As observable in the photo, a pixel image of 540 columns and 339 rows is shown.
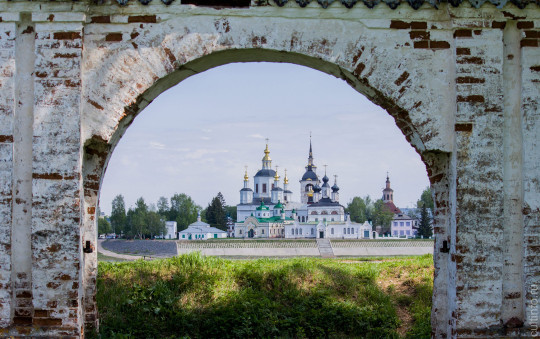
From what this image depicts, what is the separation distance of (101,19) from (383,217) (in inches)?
2643

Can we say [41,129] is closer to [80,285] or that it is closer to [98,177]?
[98,177]

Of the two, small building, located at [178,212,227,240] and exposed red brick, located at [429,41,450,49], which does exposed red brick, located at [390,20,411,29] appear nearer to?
exposed red brick, located at [429,41,450,49]

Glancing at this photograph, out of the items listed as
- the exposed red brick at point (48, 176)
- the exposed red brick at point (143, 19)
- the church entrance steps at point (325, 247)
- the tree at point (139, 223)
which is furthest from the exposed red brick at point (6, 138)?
the tree at point (139, 223)

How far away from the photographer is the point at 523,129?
4.56 meters

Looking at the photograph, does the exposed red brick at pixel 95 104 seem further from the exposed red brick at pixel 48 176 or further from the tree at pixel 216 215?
the tree at pixel 216 215

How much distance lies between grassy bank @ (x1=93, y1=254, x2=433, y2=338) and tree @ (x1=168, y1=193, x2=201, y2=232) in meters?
62.3

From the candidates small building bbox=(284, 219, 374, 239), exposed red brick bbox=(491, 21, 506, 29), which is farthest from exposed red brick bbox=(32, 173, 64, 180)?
small building bbox=(284, 219, 374, 239)

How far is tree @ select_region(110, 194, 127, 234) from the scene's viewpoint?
64.5 meters

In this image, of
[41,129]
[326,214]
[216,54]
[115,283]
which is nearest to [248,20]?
[216,54]

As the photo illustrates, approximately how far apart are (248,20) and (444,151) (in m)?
1.84

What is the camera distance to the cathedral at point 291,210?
59.5 meters

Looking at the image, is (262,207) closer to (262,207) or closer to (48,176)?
(262,207)

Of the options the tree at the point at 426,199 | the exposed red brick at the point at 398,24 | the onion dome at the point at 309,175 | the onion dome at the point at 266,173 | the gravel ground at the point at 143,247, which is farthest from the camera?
the onion dome at the point at 309,175

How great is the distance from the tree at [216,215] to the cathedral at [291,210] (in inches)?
101
